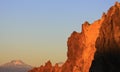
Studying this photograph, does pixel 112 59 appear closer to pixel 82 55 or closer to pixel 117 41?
pixel 117 41

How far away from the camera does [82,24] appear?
595ft

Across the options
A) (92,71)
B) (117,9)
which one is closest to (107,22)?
(117,9)

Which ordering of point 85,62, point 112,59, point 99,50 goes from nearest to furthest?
point 112,59
point 99,50
point 85,62

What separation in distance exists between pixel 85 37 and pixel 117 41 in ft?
252

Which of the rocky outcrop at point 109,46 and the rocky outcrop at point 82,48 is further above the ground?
the rocky outcrop at point 82,48

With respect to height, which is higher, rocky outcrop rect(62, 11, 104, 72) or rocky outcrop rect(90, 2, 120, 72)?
rocky outcrop rect(62, 11, 104, 72)

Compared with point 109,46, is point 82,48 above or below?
above

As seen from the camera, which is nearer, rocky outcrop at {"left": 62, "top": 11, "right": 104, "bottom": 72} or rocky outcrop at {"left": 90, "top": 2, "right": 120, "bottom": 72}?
rocky outcrop at {"left": 90, "top": 2, "right": 120, "bottom": 72}

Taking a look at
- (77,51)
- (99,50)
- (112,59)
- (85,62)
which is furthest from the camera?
(77,51)

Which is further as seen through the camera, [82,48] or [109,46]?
[82,48]

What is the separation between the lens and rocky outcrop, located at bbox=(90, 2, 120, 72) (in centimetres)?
10281

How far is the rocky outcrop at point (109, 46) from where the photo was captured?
102812 mm

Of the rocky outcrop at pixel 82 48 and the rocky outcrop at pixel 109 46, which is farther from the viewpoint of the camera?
the rocky outcrop at pixel 82 48

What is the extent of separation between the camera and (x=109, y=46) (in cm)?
10569
